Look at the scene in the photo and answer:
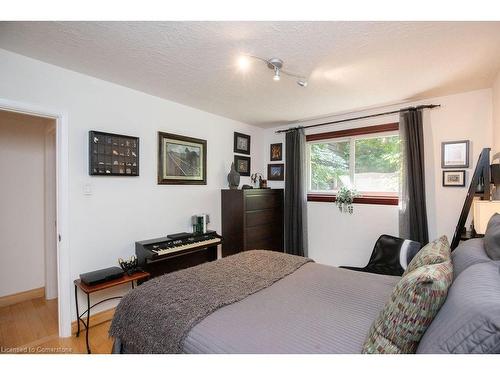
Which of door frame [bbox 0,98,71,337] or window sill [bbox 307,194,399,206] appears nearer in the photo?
door frame [bbox 0,98,71,337]

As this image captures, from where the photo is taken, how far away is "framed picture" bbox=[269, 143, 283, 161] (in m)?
4.36

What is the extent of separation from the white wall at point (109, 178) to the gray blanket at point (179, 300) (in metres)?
1.16

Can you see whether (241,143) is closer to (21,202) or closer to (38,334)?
(21,202)

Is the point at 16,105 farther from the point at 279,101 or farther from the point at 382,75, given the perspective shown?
the point at 382,75

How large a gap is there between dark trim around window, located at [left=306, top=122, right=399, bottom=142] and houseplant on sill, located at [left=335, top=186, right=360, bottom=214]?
2.58 ft

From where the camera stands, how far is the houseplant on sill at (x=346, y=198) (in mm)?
3566

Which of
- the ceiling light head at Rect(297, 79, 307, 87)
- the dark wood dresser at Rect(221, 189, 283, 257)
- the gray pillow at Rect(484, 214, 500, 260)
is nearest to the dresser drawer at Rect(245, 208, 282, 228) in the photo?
the dark wood dresser at Rect(221, 189, 283, 257)

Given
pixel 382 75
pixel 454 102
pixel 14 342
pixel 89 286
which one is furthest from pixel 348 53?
pixel 14 342

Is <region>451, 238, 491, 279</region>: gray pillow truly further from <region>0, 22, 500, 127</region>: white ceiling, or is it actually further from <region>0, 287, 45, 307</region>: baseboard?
<region>0, 287, 45, 307</region>: baseboard

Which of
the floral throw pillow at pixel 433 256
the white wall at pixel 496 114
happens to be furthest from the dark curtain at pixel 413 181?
the floral throw pillow at pixel 433 256

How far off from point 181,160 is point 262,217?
1.45m

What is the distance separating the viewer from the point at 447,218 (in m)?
2.93

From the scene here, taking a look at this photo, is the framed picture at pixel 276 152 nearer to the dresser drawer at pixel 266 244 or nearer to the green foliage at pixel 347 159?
the green foliage at pixel 347 159
